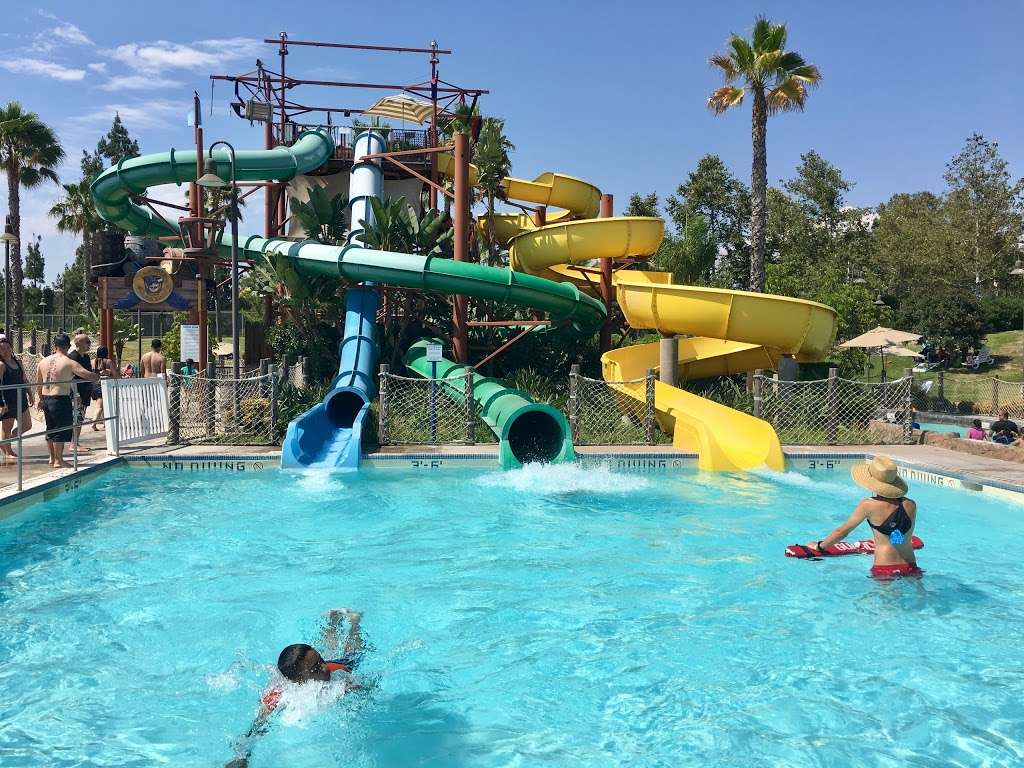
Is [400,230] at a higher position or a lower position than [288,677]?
higher

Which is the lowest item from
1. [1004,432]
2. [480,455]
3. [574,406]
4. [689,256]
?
[480,455]

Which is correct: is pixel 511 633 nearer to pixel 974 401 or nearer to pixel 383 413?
pixel 383 413

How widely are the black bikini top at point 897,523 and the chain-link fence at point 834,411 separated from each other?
752 cm

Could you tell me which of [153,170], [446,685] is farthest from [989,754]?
[153,170]

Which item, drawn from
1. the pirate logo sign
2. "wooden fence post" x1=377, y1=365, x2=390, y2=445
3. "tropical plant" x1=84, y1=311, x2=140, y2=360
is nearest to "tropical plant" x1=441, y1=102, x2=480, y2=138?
the pirate logo sign

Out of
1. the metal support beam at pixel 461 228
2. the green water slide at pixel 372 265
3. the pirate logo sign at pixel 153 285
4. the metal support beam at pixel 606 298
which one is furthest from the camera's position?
the metal support beam at pixel 606 298

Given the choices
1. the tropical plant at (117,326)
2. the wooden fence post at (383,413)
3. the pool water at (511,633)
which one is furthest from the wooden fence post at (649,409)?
the tropical plant at (117,326)

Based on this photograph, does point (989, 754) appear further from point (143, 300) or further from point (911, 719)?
point (143, 300)

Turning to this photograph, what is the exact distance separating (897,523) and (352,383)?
32.7ft

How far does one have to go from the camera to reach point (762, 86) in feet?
64.3

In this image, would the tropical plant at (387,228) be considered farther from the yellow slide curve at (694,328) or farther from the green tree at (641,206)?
the green tree at (641,206)

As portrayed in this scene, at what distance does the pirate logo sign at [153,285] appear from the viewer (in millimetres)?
16125

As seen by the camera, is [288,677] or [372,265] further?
[372,265]

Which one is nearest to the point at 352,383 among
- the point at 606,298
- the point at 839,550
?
the point at 606,298
